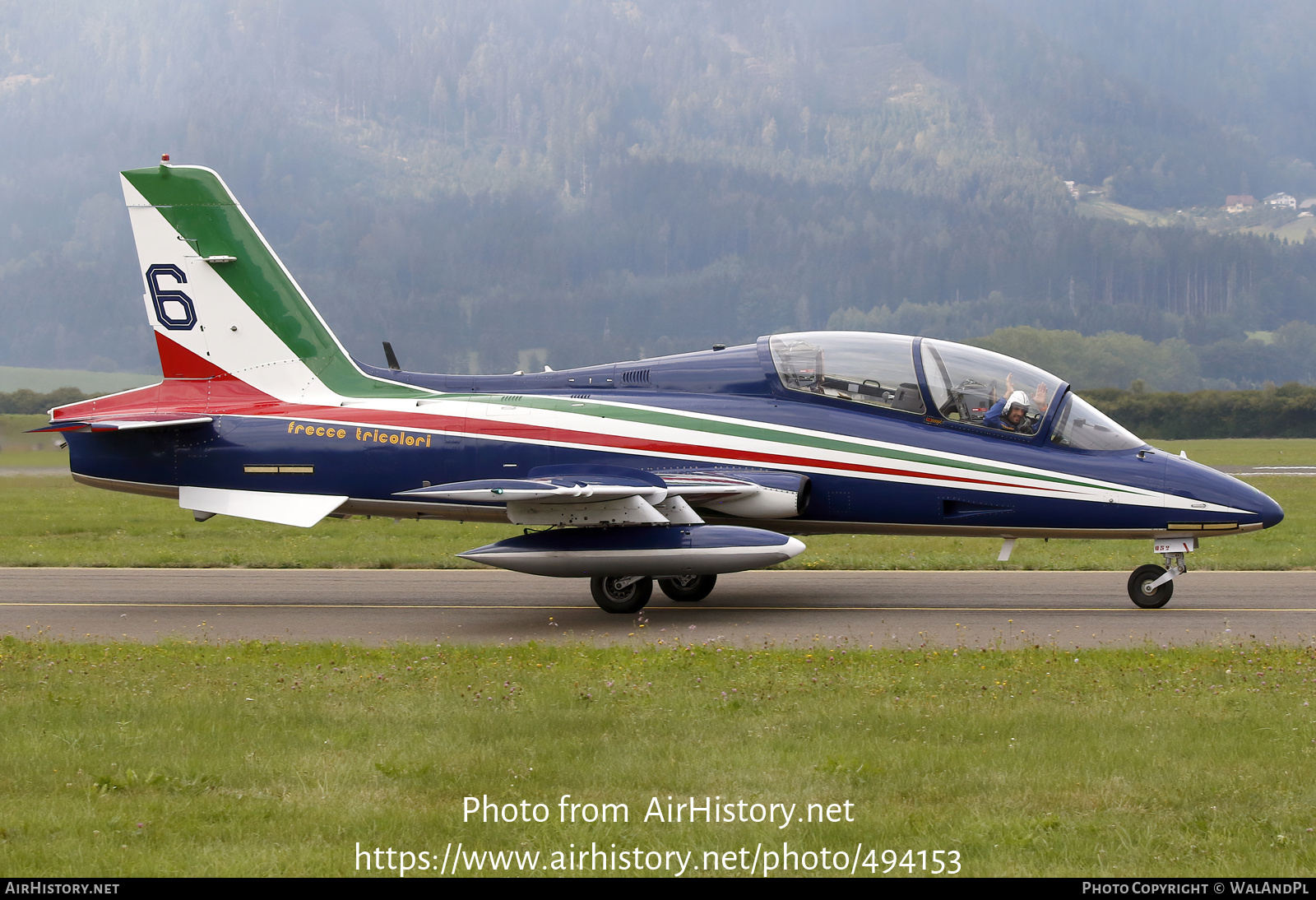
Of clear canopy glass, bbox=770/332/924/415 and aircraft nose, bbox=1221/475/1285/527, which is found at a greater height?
clear canopy glass, bbox=770/332/924/415

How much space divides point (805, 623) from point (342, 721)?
19.8 feet

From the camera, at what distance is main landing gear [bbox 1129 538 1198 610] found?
44.3 feet

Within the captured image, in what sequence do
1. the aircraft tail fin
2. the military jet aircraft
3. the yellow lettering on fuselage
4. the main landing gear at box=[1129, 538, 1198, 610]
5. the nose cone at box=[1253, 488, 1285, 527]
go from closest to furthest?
the nose cone at box=[1253, 488, 1285, 527] → the military jet aircraft → the main landing gear at box=[1129, 538, 1198, 610] → the yellow lettering on fuselage → the aircraft tail fin

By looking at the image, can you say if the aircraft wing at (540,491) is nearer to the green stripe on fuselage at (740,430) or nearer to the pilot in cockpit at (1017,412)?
the green stripe on fuselage at (740,430)

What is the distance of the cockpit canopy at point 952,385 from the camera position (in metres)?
13.7

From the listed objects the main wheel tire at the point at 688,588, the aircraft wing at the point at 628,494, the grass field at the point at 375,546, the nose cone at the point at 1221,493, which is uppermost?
the aircraft wing at the point at 628,494

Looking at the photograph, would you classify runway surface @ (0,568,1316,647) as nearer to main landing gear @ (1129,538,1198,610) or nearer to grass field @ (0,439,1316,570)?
main landing gear @ (1129,538,1198,610)

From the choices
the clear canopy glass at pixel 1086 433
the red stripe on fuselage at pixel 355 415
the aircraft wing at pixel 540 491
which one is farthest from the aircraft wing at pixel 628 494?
the clear canopy glass at pixel 1086 433

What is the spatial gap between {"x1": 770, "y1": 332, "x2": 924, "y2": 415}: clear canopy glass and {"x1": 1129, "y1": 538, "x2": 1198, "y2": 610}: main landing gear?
3.12 m

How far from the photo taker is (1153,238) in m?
184

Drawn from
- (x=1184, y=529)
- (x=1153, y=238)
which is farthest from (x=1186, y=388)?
(x=1184, y=529)

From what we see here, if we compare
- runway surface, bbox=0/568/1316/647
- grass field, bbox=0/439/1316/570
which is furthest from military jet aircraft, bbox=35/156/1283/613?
grass field, bbox=0/439/1316/570

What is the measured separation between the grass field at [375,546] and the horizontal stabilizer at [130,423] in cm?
432
